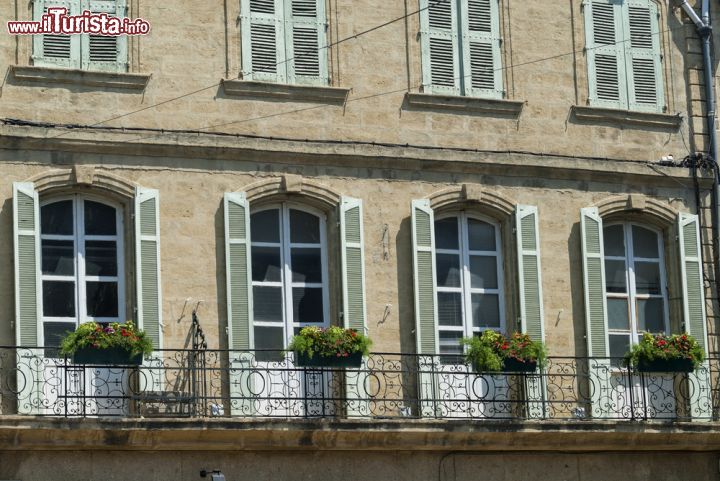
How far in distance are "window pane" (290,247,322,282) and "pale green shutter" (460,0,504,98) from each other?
2802 millimetres

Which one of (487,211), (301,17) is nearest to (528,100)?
(487,211)

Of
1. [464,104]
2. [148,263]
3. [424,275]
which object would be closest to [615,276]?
[424,275]

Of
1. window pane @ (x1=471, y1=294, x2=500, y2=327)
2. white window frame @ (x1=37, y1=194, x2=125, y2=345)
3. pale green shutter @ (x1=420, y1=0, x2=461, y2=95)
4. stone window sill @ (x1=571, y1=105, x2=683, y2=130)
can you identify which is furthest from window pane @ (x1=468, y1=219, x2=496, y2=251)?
white window frame @ (x1=37, y1=194, x2=125, y2=345)

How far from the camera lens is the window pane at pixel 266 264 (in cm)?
2375

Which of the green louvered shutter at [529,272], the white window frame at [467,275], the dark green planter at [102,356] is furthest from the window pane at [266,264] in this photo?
the green louvered shutter at [529,272]

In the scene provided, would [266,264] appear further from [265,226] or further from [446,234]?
[446,234]

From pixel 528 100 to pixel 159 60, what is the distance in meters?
4.65

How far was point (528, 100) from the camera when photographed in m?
25.3

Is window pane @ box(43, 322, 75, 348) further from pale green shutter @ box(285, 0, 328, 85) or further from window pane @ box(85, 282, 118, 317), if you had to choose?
pale green shutter @ box(285, 0, 328, 85)

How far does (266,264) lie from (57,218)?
2.47 meters

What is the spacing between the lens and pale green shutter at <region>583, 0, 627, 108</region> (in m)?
25.7

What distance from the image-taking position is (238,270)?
2330cm

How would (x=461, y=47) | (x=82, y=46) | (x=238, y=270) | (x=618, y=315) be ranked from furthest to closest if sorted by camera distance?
(x=618, y=315), (x=461, y=47), (x=238, y=270), (x=82, y=46)

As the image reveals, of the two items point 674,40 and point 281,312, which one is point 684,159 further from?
point 281,312
